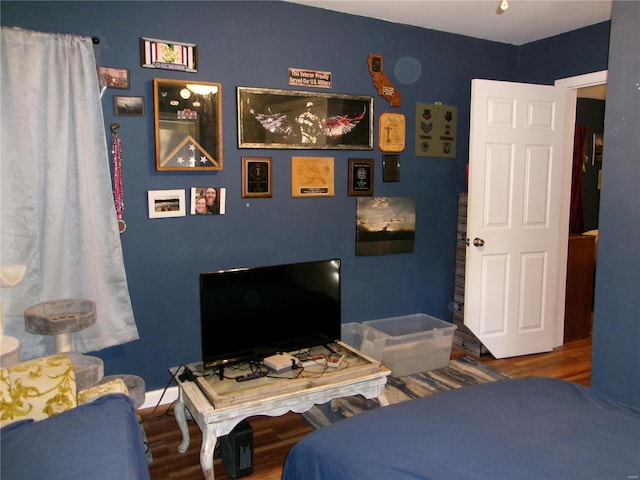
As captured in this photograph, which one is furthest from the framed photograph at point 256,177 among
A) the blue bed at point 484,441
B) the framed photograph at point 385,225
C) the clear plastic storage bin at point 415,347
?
the blue bed at point 484,441

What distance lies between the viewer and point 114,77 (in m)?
2.78

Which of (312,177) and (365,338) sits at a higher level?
(312,177)

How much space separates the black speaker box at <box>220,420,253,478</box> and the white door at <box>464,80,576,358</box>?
6.72 ft

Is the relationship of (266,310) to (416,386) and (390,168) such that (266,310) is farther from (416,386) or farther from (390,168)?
(390,168)

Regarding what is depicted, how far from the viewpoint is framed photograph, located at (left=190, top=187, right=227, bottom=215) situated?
3.05 meters

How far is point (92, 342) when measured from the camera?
2771 millimetres

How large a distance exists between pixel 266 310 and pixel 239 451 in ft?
2.27

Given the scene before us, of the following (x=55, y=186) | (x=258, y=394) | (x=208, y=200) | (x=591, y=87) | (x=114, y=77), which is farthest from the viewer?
(x=591, y=87)

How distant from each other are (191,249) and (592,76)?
3.07 metres

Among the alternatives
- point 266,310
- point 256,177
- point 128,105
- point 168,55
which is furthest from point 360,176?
point 128,105

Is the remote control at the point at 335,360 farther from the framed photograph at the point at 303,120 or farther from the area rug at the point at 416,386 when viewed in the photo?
the framed photograph at the point at 303,120

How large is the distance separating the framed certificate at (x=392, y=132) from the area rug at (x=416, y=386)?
1620 millimetres

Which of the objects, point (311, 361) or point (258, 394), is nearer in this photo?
point (258, 394)

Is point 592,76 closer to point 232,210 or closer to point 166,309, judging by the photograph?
point 232,210
